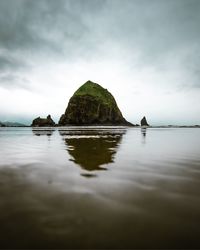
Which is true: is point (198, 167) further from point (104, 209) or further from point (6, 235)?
point (6, 235)

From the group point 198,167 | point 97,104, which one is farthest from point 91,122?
point 198,167

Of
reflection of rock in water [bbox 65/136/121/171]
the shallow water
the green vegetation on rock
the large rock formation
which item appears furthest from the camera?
the green vegetation on rock

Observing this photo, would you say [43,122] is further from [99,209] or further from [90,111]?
[99,209]

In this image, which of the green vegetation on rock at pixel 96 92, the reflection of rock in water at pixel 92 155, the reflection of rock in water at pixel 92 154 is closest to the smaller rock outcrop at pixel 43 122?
the green vegetation on rock at pixel 96 92

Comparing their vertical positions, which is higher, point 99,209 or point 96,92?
point 96,92

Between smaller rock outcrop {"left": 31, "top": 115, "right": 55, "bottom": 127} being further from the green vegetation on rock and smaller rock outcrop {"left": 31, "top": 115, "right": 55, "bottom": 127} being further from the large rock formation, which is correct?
the green vegetation on rock

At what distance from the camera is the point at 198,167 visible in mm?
6090

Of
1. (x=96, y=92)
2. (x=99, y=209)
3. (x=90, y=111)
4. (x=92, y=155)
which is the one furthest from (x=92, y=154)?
(x=96, y=92)

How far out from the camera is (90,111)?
148875 mm

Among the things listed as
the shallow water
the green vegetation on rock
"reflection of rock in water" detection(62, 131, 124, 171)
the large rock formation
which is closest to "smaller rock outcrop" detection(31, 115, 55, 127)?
the large rock formation

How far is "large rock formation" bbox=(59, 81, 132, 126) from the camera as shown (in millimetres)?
143125

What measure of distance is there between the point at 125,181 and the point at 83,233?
235cm

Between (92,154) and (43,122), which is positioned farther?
(43,122)

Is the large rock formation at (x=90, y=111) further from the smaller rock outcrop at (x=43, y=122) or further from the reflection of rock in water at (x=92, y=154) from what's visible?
the reflection of rock in water at (x=92, y=154)
